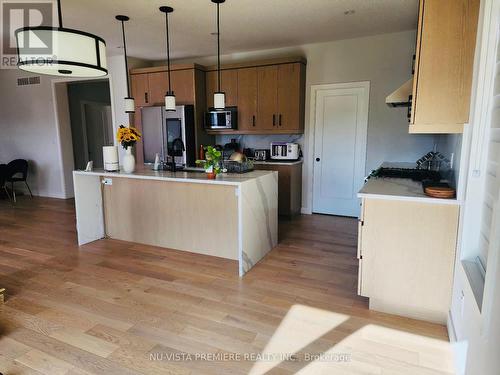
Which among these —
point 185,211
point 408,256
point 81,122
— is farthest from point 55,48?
point 81,122

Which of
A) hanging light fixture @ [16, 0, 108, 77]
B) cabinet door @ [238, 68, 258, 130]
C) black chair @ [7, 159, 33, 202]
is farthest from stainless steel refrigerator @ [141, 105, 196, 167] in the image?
hanging light fixture @ [16, 0, 108, 77]

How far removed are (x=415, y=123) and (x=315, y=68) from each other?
3.17 m

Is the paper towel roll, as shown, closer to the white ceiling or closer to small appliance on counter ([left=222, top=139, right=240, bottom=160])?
the white ceiling

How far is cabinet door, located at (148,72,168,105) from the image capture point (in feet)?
18.0

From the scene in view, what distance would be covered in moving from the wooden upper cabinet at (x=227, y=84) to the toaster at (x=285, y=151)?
0.98 meters

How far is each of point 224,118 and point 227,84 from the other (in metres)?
0.56

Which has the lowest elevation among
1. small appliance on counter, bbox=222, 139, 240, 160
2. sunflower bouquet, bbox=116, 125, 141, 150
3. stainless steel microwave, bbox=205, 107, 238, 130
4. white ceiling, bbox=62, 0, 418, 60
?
small appliance on counter, bbox=222, 139, 240, 160

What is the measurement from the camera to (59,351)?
1987 mm

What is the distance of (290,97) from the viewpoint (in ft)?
16.1

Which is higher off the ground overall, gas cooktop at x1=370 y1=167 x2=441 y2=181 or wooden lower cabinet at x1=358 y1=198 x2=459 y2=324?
gas cooktop at x1=370 y1=167 x2=441 y2=181

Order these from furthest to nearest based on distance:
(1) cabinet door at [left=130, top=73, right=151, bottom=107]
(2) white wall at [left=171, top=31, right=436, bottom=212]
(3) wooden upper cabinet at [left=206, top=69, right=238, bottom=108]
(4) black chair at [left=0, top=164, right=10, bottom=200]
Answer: (4) black chair at [left=0, top=164, right=10, bottom=200], (1) cabinet door at [left=130, top=73, right=151, bottom=107], (3) wooden upper cabinet at [left=206, top=69, right=238, bottom=108], (2) white wall at [left=171, top=31, right=436, bottom=212]

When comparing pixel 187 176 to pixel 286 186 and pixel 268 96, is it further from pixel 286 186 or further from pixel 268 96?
pixel 268 96

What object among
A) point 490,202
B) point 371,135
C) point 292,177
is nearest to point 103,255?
point 292,177

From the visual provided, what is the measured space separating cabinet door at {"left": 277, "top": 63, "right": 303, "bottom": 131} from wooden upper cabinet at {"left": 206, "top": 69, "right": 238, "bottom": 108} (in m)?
0.76
